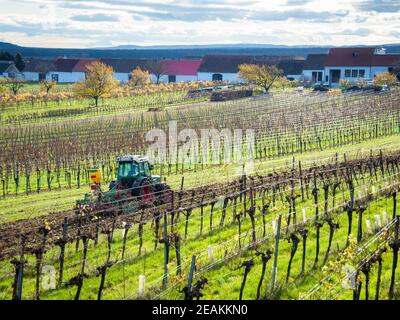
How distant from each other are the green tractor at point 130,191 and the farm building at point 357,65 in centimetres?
5451

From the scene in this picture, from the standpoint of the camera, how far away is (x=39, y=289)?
11.9m

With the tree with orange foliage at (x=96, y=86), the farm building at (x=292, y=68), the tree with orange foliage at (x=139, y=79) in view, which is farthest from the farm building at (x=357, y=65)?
the tree with orange foliage at (x=96, y=86)

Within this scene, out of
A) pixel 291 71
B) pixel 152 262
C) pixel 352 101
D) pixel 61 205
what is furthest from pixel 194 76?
pixel 152 262

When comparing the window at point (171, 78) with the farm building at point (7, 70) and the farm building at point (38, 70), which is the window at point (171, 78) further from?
the farm building at point (7, 70)

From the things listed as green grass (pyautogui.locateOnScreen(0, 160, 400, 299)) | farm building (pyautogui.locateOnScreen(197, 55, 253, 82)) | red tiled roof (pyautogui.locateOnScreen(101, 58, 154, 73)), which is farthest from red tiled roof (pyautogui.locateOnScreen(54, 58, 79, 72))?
green grass (pyautogui.locateOnScreen(0, 160, 400, 299))

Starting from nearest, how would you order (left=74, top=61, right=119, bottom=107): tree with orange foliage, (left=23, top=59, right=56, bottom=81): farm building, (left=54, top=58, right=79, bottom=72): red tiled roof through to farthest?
(left=74, top=61, right=119, bottom=107): tree with orange foliage → (left=54, top=58, right=79, bottom=72): red tiled roof → (left=23, top=59, right=56, bottom=81): farm building

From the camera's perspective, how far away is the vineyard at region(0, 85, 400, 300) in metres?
11.5

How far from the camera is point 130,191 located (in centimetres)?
1762

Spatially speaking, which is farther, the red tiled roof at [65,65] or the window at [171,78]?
the red tiled roof at [65,65]

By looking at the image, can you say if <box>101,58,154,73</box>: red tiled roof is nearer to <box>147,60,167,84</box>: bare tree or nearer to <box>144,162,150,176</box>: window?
<box>147,60,167,84</box>: bare tree

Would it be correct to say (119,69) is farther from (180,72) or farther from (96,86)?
(96,86)

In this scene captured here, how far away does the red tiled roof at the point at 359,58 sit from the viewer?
70.4 m

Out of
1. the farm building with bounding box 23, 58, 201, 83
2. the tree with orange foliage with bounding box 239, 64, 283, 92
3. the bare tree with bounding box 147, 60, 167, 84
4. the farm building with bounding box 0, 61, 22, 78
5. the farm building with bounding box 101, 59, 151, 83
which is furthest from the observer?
the farm building with bounding box 101, 59, 151, 83

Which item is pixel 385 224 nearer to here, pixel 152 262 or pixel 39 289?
pixel 152 262
